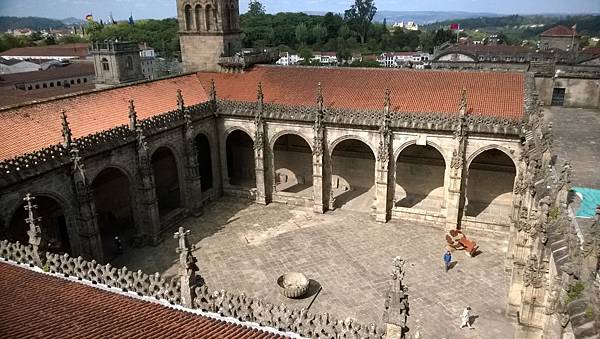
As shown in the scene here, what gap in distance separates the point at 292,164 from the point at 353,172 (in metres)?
5.16

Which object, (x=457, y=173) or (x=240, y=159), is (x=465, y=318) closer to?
(x=457, y=173)

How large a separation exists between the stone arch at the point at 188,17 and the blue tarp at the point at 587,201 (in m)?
31.1

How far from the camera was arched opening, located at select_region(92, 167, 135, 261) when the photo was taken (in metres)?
30.0

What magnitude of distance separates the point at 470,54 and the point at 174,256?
55403 millimetres

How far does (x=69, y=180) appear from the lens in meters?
23.0

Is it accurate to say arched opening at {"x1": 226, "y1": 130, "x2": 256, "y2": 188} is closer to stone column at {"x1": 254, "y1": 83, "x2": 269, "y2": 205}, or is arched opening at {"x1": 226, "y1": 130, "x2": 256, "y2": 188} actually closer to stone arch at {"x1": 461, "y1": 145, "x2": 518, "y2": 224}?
stone column at {"x1": 254, "y1": 83, "x2": 269, "y2": 205}

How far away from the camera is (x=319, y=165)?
1245 inches

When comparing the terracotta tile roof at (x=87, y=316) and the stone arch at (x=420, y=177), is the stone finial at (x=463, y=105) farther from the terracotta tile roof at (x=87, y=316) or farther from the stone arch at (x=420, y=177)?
the terracotta tile roof at (x=87, y=316)

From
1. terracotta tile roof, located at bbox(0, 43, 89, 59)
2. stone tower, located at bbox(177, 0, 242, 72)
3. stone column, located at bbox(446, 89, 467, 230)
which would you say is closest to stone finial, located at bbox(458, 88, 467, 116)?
stone column, located at bbox(446, 89, 467, 230)

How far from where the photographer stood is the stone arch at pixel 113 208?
29.6 meters

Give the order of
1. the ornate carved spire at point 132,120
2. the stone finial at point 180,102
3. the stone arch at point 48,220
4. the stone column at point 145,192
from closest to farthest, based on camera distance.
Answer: the stone arch at point 48,220 < the ornate carved spire at point 132,120 < the stone column at point 145,192 < the stone finial at point 180,102

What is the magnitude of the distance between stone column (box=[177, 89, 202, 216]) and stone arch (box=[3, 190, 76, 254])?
8177mm

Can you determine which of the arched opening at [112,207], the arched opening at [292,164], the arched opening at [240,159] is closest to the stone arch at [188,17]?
the arched opening at [240,159]

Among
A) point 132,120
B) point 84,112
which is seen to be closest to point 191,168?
point 132,120
